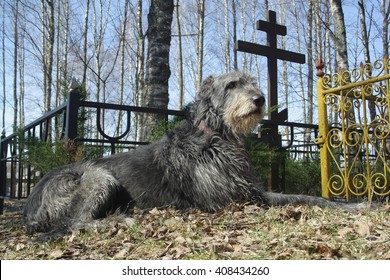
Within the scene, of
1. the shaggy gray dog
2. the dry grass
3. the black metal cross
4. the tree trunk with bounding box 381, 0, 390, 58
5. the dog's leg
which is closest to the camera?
the dry grass

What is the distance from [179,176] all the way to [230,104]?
1.08 m

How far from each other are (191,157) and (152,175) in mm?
513

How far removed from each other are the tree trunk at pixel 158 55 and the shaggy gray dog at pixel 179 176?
3578mm

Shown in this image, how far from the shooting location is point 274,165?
311 inches

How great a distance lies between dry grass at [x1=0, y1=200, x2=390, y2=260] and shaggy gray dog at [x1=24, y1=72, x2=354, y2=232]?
0.26 metres

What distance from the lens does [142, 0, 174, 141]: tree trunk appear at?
884 centimetres

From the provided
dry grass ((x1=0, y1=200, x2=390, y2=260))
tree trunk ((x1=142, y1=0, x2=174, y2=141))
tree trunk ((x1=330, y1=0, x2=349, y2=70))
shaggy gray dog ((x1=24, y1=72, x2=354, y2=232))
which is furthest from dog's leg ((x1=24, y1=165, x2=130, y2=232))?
tree trunk ((x1=330, y1=0, x2=349, y2=70))

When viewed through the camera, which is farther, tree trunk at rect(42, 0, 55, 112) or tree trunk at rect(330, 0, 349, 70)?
tree trunk at rect(42, 0, 55, 112)

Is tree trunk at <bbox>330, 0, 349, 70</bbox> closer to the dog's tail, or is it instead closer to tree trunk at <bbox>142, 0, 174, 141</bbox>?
tree trunk at <bbox>142, 0, 174, 141</bbox>

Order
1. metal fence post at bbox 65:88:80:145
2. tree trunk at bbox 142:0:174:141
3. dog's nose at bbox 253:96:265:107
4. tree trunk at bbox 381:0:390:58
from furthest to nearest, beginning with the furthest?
1. tree trunk at bbox 381:0:390:58
2. tree trunk at bbox 142:0:174:141
3. metal fence post at bbox 65:88:80:145
4. dog's nose at bbox 253:96:265:107

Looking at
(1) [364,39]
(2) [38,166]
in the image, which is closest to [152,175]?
(2) [38,166]

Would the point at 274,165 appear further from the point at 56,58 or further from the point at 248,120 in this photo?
the point at 56,58

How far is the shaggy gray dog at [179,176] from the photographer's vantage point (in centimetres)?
466

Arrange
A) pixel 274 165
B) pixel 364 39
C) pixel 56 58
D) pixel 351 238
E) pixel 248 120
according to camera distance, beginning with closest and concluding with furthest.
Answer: pixel 351 238, pixel 248 120, pixel 274 165, pixel 364 39, pixel 56 58
